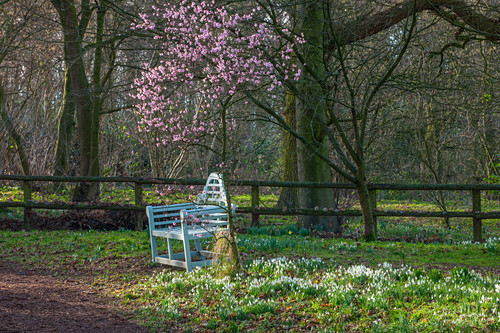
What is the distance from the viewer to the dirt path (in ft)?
16.0

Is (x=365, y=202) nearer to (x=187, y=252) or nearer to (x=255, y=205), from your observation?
(x=255, y=205)

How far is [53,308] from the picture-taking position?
18.0ft

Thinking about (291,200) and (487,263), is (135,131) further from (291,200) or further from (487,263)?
(487,263)

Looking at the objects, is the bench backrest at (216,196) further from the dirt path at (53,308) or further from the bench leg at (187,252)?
the dirt path at (53,308)

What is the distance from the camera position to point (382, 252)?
25.7 feet

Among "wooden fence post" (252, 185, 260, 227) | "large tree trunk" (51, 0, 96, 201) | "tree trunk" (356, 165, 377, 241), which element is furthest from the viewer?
"large tree trunk" (51, 0, 96, 201)

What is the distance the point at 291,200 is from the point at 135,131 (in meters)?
6.07

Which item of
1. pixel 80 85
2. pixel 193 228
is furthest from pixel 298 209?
pixel 80 85

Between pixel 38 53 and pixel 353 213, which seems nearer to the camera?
pixel 353 213

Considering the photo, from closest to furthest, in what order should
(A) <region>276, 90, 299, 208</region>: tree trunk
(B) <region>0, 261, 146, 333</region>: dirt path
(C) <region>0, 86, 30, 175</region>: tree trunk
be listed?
1. (B) <region>0, 261, 146, 333</region>: dirt path
2. (A) <region>276, 90, 299, 208</region>: tree trunk
3. (C) <region>0, 86, 30, 175</region>: tree trunk

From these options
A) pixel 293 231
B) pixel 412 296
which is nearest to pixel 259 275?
pixel 412 296

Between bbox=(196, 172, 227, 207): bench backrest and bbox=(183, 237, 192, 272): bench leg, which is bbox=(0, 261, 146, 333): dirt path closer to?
bbox=(183, 237, 192, 272): bench leg

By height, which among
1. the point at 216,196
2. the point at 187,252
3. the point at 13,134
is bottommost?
the point at 187,252

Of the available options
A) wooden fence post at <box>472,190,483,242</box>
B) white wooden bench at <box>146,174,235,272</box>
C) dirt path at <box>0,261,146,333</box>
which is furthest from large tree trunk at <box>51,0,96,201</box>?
wooden fence post at <box>472,190,483,242</box>
